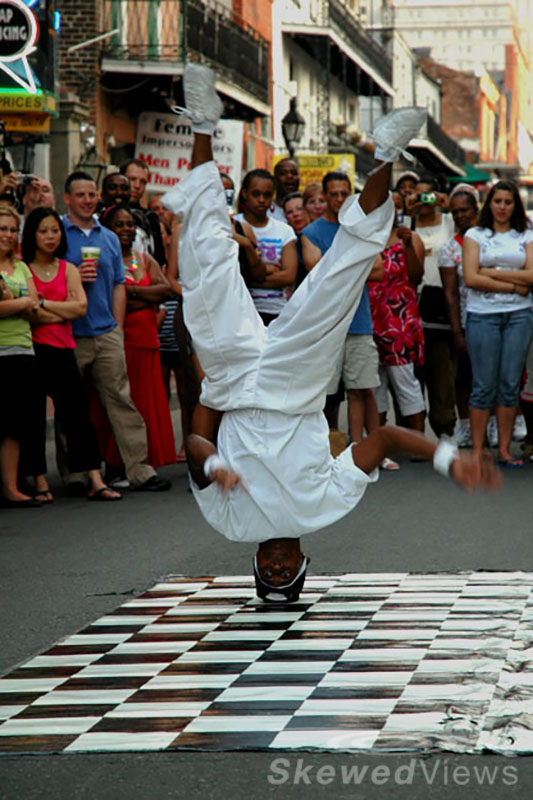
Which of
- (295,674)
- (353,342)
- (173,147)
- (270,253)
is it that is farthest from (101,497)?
(173,147)

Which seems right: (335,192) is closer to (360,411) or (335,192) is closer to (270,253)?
(270,253)

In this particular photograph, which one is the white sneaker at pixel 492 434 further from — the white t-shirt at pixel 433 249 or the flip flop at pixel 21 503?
the flip flop at pixel 21 503

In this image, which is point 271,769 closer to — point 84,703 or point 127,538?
point 84,703

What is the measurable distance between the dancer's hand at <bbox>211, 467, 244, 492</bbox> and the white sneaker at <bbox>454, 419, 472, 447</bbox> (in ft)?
24.7

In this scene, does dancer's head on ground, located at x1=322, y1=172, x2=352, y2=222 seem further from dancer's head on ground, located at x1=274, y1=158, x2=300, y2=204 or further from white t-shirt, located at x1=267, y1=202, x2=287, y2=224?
dancer's head on ground, located at x1=274, y1=158, x2=300, y2=204

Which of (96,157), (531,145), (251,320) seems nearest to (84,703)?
(251,320)

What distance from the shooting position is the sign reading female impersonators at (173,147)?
2339 cm

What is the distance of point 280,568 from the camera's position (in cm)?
703

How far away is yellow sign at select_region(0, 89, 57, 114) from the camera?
19094 mm

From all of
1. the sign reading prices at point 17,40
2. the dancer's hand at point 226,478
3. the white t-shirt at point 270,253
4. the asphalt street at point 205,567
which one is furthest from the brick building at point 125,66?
the dancer's hand at point 226,478

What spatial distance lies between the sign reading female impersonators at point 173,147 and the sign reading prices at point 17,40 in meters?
3.96

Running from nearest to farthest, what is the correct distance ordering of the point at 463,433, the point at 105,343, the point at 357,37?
the point at 105,343 < the point at 463,433 < the point at 357,37

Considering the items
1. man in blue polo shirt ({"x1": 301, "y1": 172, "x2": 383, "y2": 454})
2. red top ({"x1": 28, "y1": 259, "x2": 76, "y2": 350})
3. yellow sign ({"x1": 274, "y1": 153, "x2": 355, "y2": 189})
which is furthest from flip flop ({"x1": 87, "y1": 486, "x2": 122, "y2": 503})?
yellow sign ({"x1": 274, "y1": 153, "x2": 355, "y2": 189})

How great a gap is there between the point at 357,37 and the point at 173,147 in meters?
24.2
